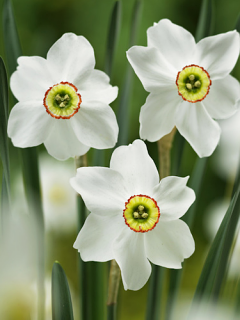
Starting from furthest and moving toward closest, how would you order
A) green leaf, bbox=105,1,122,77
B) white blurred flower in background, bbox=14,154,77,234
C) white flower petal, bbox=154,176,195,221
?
white blurred flower in background, bbox=14,154,77,234, green leaf, bbox=105,1,122,77, white flower petal, bbox=154,176,195,221

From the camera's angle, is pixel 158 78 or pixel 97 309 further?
pixel 97 309

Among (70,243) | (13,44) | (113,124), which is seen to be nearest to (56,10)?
(70,243)

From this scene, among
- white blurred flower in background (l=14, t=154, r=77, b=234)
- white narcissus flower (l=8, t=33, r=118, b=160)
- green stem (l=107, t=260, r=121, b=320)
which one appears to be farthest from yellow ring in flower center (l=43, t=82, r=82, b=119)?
white blurred flower in background (l=14, t=154, r=77, b=234)

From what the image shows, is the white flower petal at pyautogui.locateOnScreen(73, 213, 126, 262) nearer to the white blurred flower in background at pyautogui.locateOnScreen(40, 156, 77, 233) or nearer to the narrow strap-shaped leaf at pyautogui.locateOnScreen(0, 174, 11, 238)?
the narrow strap-shaped leaf at pyautogui.locateOnScreen(0, 174, 11, 238)

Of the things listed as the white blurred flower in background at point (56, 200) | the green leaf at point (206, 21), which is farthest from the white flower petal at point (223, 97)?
the white blurred flower in background at point (56, 200)

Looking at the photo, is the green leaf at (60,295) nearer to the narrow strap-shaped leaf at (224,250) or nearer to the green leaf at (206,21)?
the narrow strap-shaped leaf at (224,250)

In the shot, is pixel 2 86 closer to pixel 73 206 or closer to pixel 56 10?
pixel 73 206
